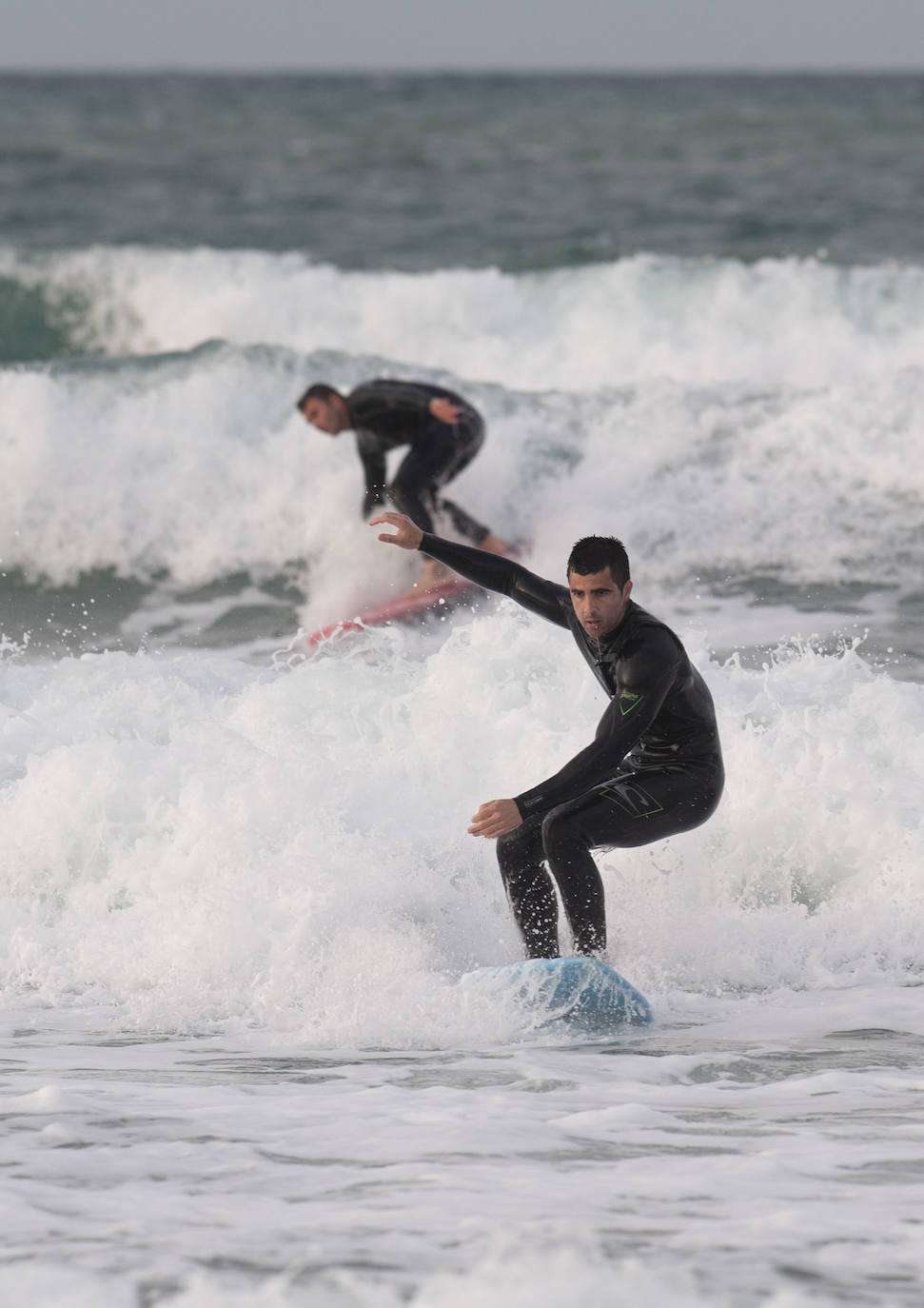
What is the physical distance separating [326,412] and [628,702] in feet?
16.9

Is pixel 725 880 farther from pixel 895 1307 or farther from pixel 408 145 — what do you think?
pixel 408 145

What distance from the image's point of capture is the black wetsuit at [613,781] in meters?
4.64

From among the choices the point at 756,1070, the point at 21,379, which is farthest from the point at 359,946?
the point at 21,379

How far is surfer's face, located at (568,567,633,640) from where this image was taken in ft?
15.1

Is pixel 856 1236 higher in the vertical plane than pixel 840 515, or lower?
lower

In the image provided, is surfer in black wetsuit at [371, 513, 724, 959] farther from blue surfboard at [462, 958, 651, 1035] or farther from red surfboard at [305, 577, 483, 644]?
red surfboard at [305, 577, 483, 644]

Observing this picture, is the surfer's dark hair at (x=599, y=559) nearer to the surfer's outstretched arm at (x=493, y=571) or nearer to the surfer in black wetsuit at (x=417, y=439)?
the surfer's outstretched arm at (x=493, y=571)

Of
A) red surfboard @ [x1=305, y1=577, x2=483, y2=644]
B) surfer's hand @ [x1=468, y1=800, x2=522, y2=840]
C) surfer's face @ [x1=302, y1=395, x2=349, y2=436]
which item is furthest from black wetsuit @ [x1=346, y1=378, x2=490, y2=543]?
surfer's hand @ [x1=468, y1=800, x2=522, y2=840]

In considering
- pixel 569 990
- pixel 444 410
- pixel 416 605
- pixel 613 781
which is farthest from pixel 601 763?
pixel 444 410

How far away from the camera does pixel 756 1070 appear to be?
454 centimetres

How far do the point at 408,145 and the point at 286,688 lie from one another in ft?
113

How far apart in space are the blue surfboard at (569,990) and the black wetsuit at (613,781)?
0.44 feet

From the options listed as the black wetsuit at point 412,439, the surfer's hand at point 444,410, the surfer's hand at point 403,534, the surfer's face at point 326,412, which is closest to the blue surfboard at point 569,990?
the surfer's hand at point 403,534

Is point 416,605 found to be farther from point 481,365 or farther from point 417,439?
point 481,365
